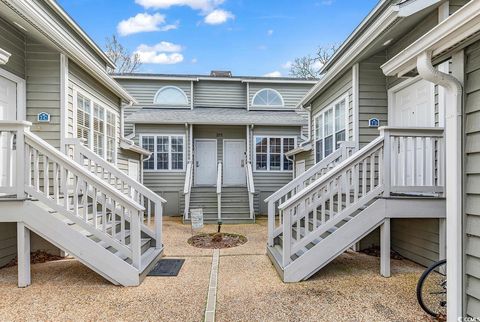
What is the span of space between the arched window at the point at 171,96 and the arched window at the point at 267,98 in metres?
3.28

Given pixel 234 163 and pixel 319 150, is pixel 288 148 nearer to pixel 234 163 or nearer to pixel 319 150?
pixel 234 163

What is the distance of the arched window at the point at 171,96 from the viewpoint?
12.3 meters

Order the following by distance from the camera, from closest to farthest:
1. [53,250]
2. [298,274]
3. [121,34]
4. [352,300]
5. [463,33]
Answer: [463,33], [352,300], [298,274], [53,250], [121,34]

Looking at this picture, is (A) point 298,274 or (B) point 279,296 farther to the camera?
(A) point 298,274

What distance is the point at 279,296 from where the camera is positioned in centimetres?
335

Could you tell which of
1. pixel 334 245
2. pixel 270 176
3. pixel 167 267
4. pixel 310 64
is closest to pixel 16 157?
pixel 167 267

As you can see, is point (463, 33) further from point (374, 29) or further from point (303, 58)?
point (303, 58)

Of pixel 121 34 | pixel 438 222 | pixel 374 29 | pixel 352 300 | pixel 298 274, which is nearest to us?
pixel 352 300

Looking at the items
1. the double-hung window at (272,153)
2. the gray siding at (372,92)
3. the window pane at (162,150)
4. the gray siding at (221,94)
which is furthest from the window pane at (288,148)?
the gray siding at (372,92)

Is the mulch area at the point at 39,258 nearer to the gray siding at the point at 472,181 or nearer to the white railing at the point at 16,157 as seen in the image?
the white railing at the point at 16,157

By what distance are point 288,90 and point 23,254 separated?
37.4ft

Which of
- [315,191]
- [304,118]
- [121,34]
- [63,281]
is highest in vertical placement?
[121,34]

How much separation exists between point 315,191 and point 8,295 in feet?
13.8

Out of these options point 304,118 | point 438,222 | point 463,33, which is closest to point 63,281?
point 463,33
